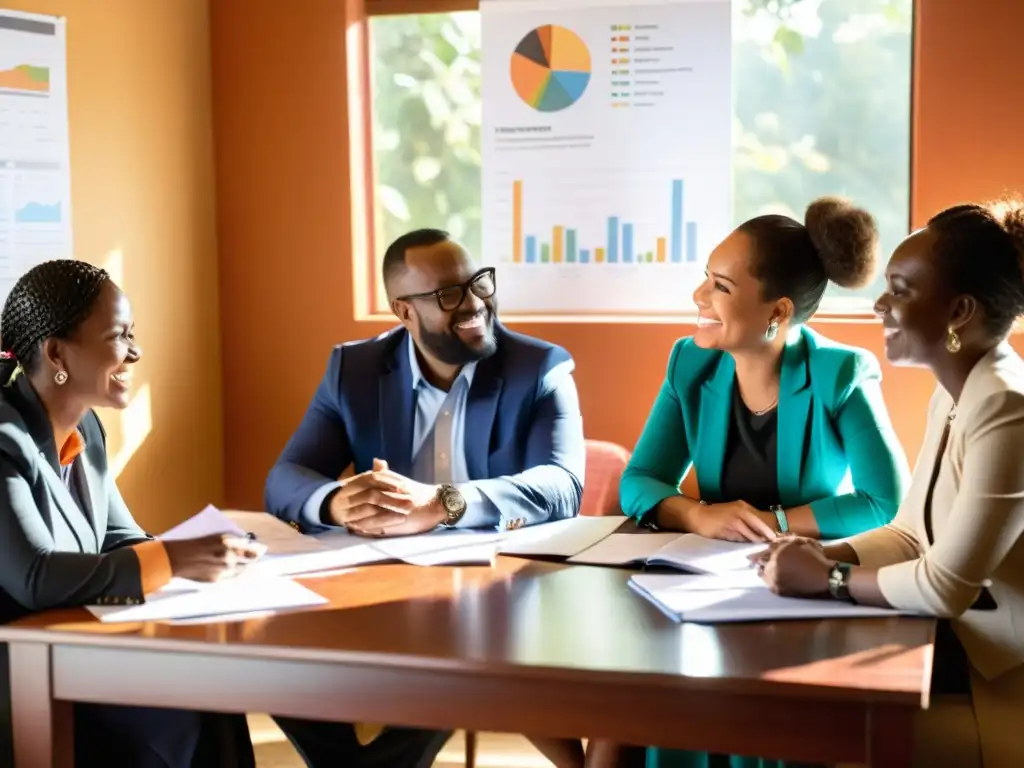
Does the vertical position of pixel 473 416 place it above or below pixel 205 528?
above

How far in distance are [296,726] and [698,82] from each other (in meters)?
2.28

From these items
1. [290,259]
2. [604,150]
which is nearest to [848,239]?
[604,150]

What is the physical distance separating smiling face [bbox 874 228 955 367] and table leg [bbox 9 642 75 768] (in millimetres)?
1514

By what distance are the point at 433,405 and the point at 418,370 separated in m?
0.09

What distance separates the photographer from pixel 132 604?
199 centimetres

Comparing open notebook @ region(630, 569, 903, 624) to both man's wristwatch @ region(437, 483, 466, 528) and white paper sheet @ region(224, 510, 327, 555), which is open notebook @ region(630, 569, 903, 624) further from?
white paper sheet @ region(224, 510, 327, 555)

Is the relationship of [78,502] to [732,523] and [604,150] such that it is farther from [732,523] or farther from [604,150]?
[604,150]

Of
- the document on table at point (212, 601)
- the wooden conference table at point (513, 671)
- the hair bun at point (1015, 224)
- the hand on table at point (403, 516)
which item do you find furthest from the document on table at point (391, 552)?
the hair bun at point (1015, 224)

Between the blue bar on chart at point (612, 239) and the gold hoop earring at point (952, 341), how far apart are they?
6.18ft

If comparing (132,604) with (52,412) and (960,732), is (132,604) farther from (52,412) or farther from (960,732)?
(960,732)

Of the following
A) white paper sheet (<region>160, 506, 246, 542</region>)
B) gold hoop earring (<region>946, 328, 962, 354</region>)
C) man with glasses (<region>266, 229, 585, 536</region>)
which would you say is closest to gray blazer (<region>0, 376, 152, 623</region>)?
white paper sheet (<region>160, 506, 246, 542</region>)

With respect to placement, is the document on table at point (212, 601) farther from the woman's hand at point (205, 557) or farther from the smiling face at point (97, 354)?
the smiling face at point (97, 354)

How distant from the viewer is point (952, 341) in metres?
2.12

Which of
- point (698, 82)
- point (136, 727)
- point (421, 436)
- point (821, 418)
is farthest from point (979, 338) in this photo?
point (698, 82)
